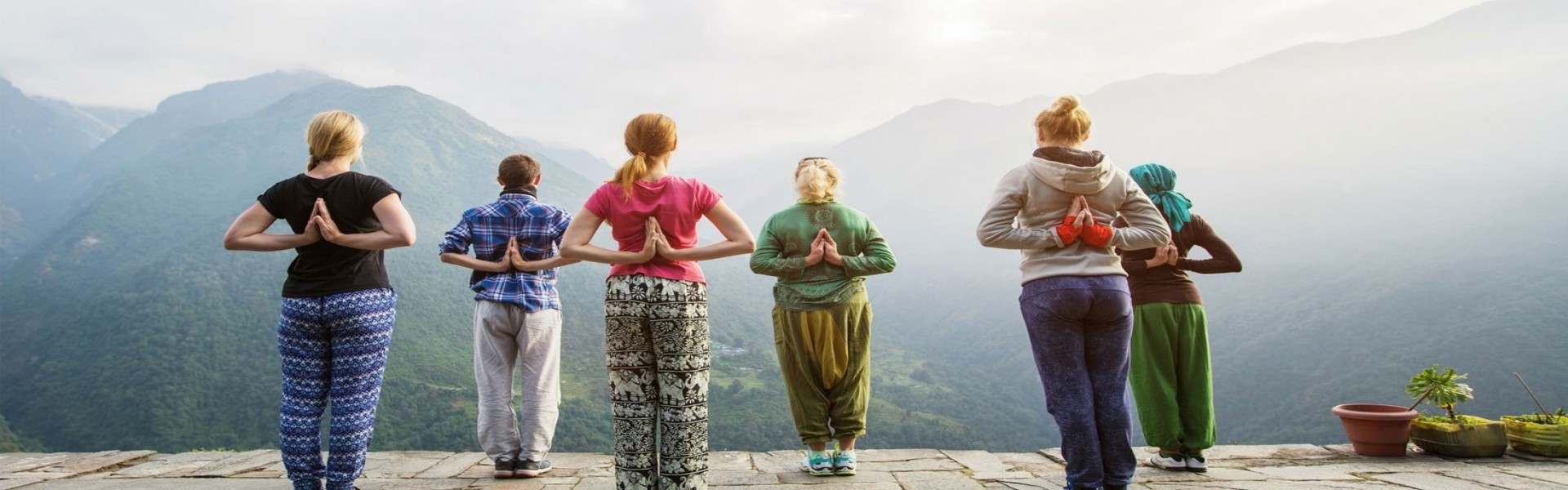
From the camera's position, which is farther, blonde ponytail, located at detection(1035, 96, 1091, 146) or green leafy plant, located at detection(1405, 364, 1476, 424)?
green leafy plant, located at detection(1405, 364, 1476, 424)

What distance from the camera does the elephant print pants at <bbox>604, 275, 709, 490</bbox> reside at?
2795 mm

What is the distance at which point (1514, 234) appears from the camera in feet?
114

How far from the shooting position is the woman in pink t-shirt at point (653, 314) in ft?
9.19

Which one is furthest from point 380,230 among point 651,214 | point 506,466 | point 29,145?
point 29,145

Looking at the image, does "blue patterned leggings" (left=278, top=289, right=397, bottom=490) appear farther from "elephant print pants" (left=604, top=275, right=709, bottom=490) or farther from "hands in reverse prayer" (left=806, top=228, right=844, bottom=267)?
"hands in reverse prayer" (left=806, top=228, right=844, bottom=267)

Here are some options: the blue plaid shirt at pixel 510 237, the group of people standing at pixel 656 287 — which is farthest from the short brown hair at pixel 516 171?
the group of people standing at pixel 656 287

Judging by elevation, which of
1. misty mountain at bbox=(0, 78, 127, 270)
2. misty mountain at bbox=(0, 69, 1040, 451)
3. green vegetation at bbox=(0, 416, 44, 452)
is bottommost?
green vegetation at bbox=(0, 416, 44, 452)

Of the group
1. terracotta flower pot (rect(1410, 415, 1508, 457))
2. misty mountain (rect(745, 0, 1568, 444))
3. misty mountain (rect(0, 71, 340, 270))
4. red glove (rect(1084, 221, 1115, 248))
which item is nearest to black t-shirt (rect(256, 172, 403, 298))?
red glove (rect(1084, 221, 1115, 248))

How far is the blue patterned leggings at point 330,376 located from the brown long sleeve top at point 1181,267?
11.8 feet

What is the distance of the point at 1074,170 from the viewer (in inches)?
119

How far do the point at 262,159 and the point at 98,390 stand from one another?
1872 inches

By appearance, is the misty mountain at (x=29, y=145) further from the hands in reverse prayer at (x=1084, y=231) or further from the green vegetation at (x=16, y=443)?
the hands in reverse prayer at (x=1084, y=231)

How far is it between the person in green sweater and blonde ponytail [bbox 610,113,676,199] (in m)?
1.13

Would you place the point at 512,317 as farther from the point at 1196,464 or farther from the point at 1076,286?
the point at 1196,464
